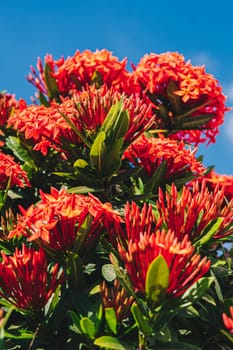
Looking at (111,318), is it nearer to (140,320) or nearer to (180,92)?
(140,320)

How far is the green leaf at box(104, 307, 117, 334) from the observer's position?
9.23ft

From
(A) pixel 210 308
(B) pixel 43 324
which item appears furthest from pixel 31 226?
(A) pixel 210 308

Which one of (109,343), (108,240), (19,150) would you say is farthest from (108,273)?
(19,150)

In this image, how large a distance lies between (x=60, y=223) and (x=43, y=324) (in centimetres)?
54

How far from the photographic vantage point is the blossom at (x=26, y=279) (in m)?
2.91

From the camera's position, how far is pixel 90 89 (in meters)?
3.55

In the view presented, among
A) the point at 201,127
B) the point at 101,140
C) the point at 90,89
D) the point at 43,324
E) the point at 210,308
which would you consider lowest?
the point at 43,324

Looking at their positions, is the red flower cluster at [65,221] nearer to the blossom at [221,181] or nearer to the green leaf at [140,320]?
the green leaf at [140,320]

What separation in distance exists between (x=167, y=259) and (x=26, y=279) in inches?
28.3

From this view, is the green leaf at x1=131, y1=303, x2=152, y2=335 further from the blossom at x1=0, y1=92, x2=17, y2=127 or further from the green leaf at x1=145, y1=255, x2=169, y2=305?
the blossom at x1=0, y1=92, x2=17, y2=127

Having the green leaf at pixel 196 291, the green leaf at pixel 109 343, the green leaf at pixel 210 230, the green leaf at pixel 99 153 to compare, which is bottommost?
the green leaf at pixel 109 343

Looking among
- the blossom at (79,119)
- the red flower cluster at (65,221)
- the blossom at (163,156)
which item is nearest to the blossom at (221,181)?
the blossom at (163,156)

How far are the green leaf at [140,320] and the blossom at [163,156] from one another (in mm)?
1295

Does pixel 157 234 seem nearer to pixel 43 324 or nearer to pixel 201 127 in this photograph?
pixel 43 324
